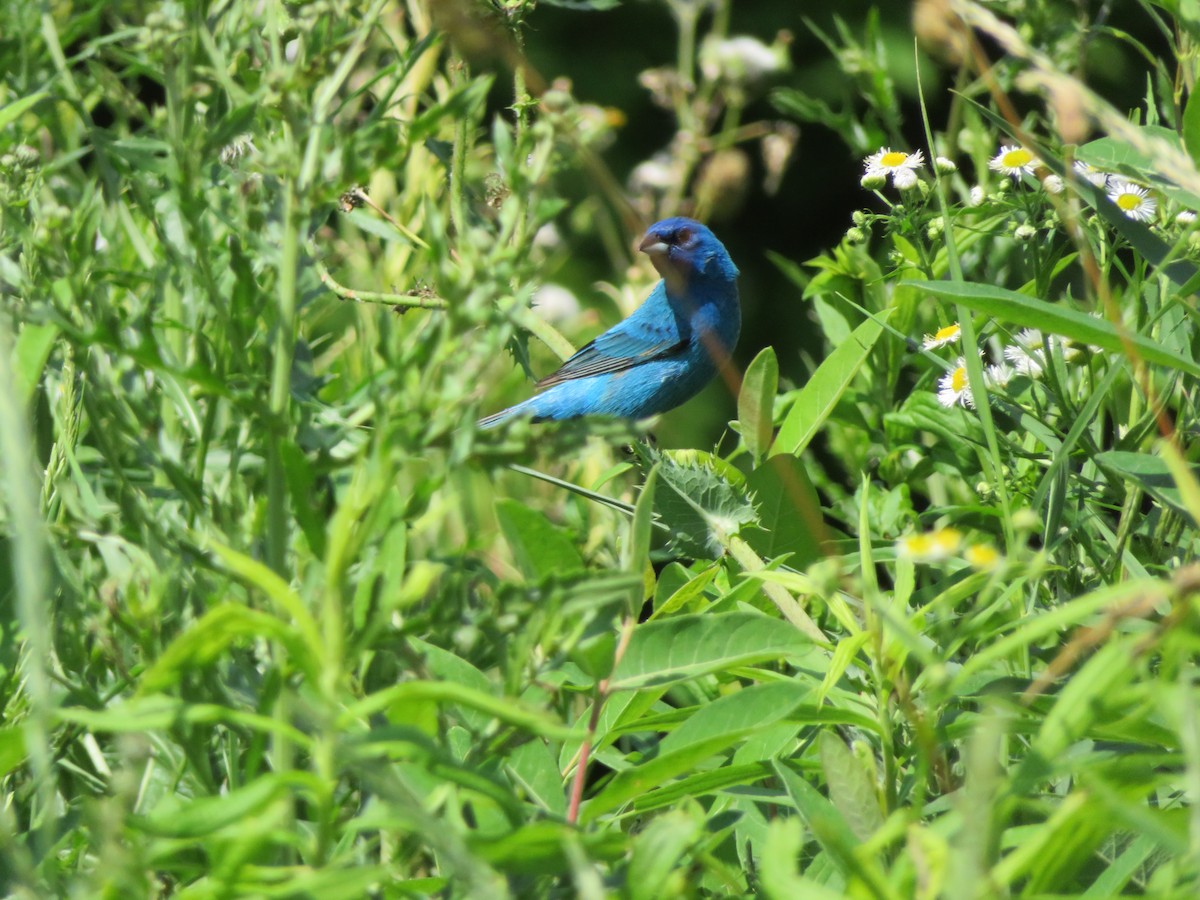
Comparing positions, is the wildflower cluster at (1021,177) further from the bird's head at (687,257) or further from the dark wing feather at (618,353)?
the bird's head at (687,257)

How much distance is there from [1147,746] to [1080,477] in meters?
0.40

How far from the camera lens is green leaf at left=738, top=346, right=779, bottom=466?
1.28 meters

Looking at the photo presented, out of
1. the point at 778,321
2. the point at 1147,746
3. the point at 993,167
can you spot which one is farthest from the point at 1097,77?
the point at 1147,746

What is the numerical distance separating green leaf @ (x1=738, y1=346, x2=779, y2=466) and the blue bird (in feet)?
6.47

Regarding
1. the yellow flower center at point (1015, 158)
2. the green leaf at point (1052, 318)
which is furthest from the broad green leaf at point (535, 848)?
the yellow flower center at point (1015, 158)

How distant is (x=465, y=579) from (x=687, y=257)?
294 cm

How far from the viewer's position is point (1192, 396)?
1171mm

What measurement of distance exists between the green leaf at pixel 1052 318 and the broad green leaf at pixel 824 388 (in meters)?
0.27

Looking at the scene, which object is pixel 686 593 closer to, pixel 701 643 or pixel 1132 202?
pixel 701 643

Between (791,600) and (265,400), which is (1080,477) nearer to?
(791,600)

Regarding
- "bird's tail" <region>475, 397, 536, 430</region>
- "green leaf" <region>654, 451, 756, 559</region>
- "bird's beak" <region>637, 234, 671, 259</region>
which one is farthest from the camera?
"bird's beak" <region>637, 234, 671, 259</region>

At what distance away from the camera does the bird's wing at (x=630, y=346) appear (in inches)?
133

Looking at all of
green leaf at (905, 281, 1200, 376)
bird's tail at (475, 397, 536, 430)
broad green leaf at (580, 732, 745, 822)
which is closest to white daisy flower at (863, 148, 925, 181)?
green leaf at (905, 281, 1200, 376)

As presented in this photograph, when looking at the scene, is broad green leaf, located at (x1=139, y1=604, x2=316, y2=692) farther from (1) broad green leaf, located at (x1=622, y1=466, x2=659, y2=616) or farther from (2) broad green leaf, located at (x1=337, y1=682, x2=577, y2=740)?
(1) broad green leaf, located at (x1=622, y1=466, x2=659, y2=616)
